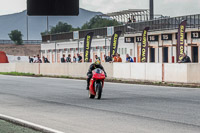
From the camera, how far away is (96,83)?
720 inches

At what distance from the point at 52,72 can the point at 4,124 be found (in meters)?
31.9

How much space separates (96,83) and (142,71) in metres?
11.4

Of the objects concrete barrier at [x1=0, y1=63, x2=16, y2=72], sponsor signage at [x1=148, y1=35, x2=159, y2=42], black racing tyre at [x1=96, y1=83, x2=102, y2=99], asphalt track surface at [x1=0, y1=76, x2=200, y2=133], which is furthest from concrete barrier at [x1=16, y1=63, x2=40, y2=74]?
asphalt track surface at [x1=0, y1=76, x2=200, y2=133]

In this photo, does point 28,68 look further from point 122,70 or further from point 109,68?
point 122,70

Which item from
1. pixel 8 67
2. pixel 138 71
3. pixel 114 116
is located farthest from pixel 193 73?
pixel 8 67

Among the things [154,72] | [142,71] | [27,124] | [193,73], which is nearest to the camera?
[27,124]

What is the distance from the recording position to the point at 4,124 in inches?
428

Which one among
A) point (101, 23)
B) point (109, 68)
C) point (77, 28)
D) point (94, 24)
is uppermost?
point (94, 24)

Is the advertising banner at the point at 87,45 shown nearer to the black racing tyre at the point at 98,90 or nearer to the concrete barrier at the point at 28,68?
the concrete barrier at the point at 28,68

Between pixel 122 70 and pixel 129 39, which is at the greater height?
pixel 129 39

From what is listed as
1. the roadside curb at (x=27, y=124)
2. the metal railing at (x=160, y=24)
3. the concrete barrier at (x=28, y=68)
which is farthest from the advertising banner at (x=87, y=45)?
the roadside curb at (x=27, y=124)

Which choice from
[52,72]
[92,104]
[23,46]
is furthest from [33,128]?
[23,46]

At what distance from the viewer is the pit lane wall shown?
993 inches

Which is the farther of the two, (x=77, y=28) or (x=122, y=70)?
(x=77, y=28)
